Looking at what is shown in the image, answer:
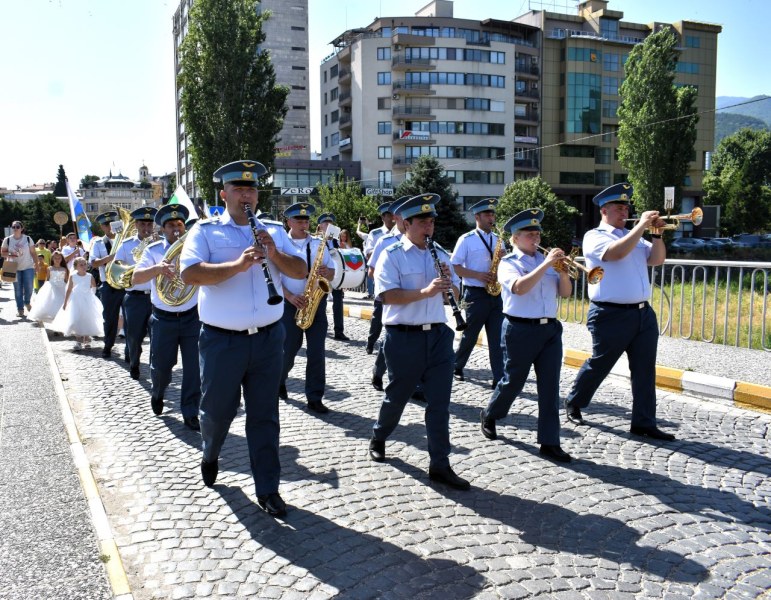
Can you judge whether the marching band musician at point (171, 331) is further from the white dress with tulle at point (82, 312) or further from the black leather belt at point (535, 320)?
the white dress with tulle at point (82, 312)

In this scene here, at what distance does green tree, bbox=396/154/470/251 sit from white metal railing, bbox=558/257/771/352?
32.3m

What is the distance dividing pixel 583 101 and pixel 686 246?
2732 centimetres

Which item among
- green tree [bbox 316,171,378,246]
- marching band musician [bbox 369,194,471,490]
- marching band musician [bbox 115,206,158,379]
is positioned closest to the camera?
marching band musician [bbox 369,194,471,490]

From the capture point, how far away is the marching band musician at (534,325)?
5898mm

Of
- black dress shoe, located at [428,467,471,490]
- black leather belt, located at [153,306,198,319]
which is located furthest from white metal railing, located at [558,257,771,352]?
black leather belt, located at [153,306,198,319]

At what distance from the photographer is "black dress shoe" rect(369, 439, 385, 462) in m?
5.89

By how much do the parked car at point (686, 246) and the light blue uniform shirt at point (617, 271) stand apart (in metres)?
47.3

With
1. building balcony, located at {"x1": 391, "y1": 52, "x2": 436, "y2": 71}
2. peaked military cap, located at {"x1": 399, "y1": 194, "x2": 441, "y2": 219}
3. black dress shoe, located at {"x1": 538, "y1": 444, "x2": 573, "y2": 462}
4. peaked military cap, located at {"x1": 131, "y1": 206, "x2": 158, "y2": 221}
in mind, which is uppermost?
building balcony, located at {"x1": 391, "y1": 52, "x2": 436, "y2": 71}

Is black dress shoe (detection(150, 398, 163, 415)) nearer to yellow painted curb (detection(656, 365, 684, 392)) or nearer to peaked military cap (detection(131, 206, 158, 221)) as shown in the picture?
peaked military cap (detection(131, 206, 158, 221))

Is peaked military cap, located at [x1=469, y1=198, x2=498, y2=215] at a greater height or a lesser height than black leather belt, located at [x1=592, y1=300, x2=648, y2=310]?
greater

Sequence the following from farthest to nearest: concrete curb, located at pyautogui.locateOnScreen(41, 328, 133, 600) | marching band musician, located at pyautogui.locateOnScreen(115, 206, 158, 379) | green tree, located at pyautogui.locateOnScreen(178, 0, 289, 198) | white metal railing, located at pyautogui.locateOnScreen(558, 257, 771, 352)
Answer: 1. green tree, located at pyautogui.locateOnScreen(178, 0, 289, 198)
2. white metal railing, located at pyautogui.locateOnScreen(558, 257, 771, 352)
3. marching band musician, located at pyautogui.locateOnScreen(115, 206, 158, 379)
4. concrete curb, located at pyautogui.locateOnScreen(41, 328, 133, 600)

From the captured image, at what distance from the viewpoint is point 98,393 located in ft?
28.2

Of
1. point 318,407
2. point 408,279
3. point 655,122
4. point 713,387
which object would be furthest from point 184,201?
point 655,122

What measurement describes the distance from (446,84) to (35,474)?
7303 cm
